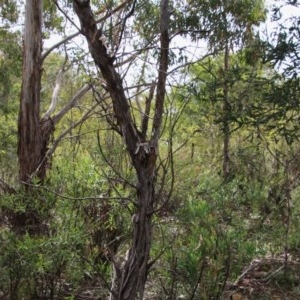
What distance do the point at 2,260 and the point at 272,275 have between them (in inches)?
82.8

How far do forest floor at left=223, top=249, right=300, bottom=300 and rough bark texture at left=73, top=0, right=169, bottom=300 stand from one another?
1.06 m

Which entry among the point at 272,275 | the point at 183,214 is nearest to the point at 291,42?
the point at 183,214

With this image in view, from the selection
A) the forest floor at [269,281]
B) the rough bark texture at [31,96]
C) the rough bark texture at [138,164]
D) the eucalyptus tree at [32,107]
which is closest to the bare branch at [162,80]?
the rough bark texture at [138,164]

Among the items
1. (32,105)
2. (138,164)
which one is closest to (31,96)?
(32,105)

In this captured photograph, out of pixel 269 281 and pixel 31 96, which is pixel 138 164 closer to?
pixel 269 281

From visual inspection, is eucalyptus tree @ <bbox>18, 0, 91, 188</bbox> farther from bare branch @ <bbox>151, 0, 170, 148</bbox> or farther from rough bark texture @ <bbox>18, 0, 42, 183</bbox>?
bare branch @ <bbox>151, 0, 170, 148</bbox>

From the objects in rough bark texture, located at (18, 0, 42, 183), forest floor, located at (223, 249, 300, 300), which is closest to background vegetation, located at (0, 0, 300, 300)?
forest floor, located at (223, 249, 300, 300)

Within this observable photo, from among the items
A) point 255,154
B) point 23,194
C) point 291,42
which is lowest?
point 23,194

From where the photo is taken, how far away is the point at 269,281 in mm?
3709

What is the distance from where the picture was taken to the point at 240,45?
627 centimetres

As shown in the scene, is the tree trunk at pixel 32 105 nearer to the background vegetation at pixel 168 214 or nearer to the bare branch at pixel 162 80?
the background vegetation at pixel 168 214

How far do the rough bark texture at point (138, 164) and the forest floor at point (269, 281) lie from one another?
106cm

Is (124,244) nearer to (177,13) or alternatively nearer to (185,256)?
(185,256)

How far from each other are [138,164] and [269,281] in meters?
1.90
